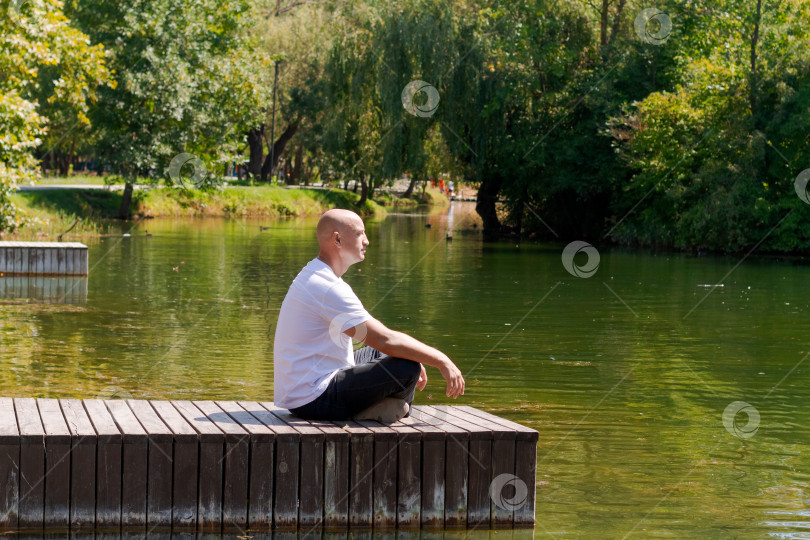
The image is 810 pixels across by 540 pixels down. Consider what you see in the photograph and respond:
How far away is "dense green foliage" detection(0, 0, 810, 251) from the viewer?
37812 mm

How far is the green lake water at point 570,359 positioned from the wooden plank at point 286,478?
1.57 metres

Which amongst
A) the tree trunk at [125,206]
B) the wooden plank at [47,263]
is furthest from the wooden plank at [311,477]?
the tree trunk at [125,206]

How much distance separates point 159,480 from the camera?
605cm

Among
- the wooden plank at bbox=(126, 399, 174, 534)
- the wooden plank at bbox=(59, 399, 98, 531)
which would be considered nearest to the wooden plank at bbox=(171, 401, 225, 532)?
the wooden plank at bbox=(126, 399, 174, 534)

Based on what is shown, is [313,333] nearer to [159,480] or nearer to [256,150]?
[159,480]

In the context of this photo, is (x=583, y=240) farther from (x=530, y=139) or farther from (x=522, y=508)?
(x=522, y=508)

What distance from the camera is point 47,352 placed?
1273cm

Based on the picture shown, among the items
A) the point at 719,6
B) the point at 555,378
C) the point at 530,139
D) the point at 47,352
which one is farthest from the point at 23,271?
the point at 719,6

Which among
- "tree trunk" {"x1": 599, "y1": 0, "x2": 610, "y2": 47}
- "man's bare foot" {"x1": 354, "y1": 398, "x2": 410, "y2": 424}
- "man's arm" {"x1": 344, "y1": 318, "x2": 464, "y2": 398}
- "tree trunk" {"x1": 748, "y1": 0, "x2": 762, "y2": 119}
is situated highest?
"tree trunk" {"x1": 599, "y1": 0, "x2": 610, "y2": 47}

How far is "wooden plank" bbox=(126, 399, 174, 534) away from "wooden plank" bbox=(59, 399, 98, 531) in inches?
12.0

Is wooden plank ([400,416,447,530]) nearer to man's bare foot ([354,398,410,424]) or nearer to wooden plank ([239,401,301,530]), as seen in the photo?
man's bare foot ([354,398,410,424])

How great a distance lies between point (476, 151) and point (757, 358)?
31.6 m

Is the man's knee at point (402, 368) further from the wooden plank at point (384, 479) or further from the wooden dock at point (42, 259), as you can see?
the wooden dock at point (42, 259)

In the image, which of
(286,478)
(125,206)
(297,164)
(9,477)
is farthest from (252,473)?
(297,164)
